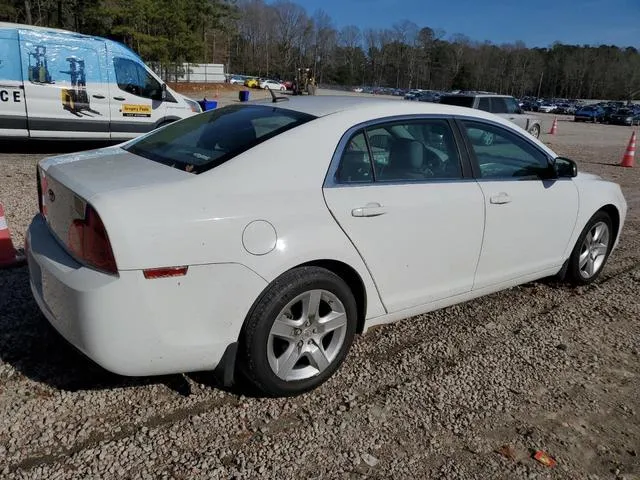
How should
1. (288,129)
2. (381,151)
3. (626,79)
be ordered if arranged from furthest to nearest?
(626,79) < (381,151) < (288,129)

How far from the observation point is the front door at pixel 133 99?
1055cm

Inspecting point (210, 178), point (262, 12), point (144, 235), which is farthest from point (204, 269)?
point (262, 12)

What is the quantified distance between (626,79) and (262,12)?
3557 inches

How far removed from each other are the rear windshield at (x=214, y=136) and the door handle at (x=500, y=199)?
1.37 metres

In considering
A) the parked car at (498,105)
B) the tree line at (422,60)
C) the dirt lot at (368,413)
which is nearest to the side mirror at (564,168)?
the dirt lot at (368,413)

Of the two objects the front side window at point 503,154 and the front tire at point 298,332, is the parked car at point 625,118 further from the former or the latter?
the front tire at point 298,332

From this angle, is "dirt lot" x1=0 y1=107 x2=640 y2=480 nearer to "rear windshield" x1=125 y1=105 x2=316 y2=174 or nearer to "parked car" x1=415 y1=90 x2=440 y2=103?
"rear windshield" x1=125 y1=105 x2=316 y2=174

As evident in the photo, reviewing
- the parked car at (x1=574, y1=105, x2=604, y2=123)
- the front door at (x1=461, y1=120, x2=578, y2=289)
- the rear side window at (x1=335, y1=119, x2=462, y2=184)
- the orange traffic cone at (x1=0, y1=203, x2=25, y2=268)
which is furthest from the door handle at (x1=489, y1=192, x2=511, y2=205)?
the parked car at (x1=574, y1=105, x2=604, y2=123)

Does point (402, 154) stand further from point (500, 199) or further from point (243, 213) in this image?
point (243, 213)

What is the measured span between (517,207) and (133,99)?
910cm

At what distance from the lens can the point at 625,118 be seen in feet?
149

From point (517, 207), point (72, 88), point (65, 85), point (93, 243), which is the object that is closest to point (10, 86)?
point (65, 85)

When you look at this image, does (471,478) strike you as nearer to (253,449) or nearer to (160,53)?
(253,449)

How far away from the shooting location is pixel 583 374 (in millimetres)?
3305
